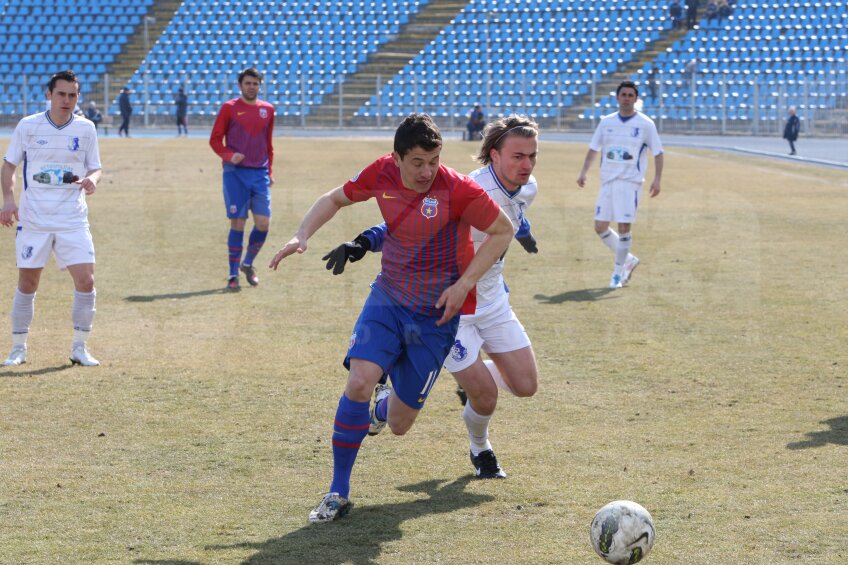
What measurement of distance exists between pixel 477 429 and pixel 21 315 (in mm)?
4378

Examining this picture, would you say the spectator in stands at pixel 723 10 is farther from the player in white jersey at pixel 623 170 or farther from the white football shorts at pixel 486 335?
the white football shorts at pixel 486 335

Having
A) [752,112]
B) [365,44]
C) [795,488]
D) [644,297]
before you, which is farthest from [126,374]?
[365,44]

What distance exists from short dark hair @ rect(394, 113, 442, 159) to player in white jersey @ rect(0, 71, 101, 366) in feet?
13.1

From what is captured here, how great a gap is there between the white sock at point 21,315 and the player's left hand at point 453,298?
460 cm

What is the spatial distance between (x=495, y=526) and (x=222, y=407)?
2834 mm

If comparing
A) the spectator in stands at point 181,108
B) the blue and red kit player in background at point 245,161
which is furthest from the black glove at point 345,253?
the spectator in stands at point 181,108

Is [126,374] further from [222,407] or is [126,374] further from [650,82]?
[650,82]

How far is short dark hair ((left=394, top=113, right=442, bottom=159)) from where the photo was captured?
5.38 meters

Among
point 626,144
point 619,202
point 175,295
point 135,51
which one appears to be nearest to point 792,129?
point 626,144

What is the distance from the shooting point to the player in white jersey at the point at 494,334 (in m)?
6.23

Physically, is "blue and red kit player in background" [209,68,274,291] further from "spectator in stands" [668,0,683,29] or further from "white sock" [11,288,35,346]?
"spectator in stands" [668,0,683,29]

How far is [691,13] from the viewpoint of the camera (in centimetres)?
4669

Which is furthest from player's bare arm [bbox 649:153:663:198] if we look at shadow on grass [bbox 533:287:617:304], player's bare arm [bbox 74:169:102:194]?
player's bare arm [bbox 74:169:102:194]

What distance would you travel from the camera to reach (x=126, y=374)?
8.77m
